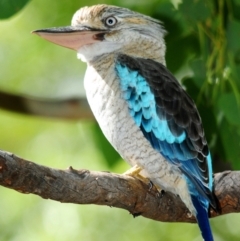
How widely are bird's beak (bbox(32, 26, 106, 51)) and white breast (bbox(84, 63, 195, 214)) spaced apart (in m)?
0.32

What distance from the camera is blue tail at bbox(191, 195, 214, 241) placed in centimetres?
361

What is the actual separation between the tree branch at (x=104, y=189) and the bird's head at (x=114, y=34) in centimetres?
78

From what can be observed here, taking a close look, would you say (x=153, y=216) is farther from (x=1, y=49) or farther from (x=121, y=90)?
(x=1, y=49)

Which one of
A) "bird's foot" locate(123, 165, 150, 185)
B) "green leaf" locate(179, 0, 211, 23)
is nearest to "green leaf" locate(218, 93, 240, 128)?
"green leaf" locate(179, 0, 211, 23)

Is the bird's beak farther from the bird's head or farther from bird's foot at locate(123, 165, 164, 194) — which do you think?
bird's foot at locate(123, 165, 164, 194)

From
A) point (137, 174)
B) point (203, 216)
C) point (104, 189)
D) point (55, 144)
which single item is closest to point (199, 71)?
point (137, 174)

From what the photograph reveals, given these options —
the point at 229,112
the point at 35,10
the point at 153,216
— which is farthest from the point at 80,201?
the point at 35,10

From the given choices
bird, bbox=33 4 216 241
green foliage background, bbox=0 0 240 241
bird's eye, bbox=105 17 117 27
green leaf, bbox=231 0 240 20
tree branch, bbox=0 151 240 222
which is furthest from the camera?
green foliage background, bbox=0 0 240 241

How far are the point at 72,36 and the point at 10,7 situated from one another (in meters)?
0.51

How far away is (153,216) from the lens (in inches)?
151

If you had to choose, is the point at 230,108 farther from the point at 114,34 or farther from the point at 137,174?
the point at 114,34

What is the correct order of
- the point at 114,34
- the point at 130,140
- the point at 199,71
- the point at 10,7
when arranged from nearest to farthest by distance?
the point at 10,7 < the point at 130,140 < the point at 199,71 < the point at 114,34

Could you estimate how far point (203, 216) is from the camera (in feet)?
12.1

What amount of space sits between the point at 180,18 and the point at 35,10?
2.19 metres
